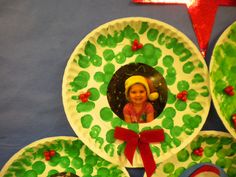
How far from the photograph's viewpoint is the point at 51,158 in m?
0.82

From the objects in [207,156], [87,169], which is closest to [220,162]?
[207,156]

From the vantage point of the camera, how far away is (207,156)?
88cm

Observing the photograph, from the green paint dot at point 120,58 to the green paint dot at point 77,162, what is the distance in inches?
10.8

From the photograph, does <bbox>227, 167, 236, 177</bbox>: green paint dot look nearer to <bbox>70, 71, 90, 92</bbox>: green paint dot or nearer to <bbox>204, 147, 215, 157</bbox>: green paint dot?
<bbox>204, 147, 215, 157</bbox>: green paint dot

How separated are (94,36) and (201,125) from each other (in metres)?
0.36

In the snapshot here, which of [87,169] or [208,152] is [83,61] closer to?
A: [87,169]

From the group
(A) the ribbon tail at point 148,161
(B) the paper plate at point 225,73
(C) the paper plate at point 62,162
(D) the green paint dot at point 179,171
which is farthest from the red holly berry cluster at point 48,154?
(B) the paper plate at point 225,73

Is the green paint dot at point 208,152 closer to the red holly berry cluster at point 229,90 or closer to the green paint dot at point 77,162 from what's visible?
the red holly berry cluster at point 229,90

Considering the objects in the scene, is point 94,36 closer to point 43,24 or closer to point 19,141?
point 43,24

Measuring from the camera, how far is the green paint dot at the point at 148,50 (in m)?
0.85

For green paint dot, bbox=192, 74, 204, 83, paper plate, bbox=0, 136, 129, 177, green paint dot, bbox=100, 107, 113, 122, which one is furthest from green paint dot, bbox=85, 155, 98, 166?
green paint dot, bbox=192, 74, 204, 83

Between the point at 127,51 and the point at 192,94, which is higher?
the point at 127,51

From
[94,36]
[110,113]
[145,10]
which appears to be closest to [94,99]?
[110,113]

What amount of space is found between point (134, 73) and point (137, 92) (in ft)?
0.17
